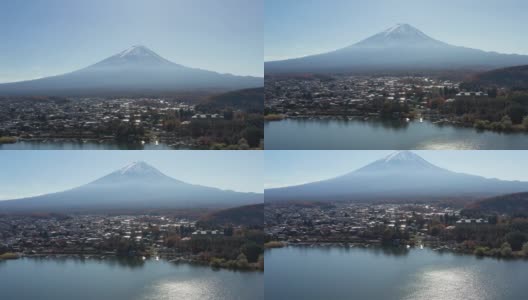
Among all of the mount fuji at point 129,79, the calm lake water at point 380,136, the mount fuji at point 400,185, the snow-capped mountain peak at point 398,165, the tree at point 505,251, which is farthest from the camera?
the snow-capped mountain peak at point 398,165

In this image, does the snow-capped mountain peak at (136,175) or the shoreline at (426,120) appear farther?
the snow-capped mountain peak at (136,175)

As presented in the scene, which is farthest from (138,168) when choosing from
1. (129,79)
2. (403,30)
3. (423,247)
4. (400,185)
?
(400,185)

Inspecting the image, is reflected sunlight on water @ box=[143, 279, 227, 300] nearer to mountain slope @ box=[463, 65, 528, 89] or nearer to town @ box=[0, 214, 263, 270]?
town @ box=[0, 214, 263, 270]

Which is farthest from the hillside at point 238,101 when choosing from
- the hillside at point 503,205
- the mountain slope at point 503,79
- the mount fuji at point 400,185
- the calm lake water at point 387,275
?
the hillside at point 503,205

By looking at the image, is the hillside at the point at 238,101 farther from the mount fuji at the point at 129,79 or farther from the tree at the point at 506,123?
the tree at the point at 506,123

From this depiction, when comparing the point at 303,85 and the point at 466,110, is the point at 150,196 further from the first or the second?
the point at 466,110

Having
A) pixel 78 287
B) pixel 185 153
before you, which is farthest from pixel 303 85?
pixel 78 287
